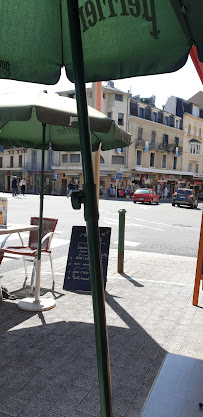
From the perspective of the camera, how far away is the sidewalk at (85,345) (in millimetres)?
2598

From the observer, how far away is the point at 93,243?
40.8 inches

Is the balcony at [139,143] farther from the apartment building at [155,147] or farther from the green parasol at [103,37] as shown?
the green parasol at [103,37]

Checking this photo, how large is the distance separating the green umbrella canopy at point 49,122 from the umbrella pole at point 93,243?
1.48 metres

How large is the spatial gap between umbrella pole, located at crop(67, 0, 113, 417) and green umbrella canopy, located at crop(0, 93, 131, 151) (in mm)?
1482

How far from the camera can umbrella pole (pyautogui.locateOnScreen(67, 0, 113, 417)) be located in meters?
1.04

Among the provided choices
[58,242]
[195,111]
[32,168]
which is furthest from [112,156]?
[58,242]

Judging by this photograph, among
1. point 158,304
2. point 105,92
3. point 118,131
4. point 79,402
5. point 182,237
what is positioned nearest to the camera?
point 79,402

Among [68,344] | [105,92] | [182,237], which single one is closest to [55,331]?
[68,344]

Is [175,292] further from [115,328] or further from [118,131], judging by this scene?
[118,131]

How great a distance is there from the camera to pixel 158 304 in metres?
4.82

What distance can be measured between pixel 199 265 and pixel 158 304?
2.54ft

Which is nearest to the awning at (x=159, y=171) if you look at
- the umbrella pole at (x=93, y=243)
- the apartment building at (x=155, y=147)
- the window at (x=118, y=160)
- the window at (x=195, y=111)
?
the apartment building at (x=155, y=147)

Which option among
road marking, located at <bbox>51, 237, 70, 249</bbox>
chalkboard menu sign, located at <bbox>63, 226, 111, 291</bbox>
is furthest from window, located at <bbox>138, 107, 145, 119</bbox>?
chalkboard menu sign, located at <bbox>63, 226, 111, 291</bbox>

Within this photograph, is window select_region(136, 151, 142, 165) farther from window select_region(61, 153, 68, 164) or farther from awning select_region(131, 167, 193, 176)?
window select_region(61, 153, 68, 164)
